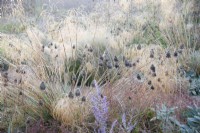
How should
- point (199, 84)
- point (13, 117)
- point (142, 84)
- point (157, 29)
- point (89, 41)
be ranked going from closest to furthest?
point (13, 117) → point (142, 84) → point (199, 84) → point (89, 41) → point (157, 29)

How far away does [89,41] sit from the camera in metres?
→ 5.30

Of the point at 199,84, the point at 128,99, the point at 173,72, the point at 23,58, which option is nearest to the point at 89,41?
the point at 23,58

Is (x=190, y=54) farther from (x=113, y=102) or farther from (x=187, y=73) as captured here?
(x=113, y=102)

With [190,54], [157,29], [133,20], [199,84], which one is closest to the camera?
[199,84]

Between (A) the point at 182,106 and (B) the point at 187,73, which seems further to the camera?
(B) the point at 187,73

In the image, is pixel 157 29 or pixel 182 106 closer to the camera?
pixel 182 106

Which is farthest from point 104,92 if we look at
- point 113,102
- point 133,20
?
point 133,20

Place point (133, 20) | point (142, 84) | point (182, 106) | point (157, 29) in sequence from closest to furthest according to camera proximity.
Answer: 1. point (182, 106)
2. point (142, 84)
3. point (157, 29)
4. point (133, 20)

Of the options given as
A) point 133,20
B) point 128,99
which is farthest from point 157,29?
point 128,99

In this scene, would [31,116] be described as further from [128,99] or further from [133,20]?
→ [133,20]

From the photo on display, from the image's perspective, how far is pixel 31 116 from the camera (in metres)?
2.99

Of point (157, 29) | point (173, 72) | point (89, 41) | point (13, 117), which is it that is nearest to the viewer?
point (13, 117)

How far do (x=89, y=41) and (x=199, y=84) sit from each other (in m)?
2.10

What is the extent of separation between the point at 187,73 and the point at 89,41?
1.73 meters
